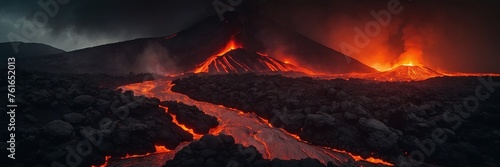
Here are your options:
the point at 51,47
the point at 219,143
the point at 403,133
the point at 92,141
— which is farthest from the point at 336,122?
the point at 51,47

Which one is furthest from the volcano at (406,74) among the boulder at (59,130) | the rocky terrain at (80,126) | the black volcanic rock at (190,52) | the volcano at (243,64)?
the boulder at (59,130)

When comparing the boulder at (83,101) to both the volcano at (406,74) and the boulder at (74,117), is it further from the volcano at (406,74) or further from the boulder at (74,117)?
the volcano at (406,74)

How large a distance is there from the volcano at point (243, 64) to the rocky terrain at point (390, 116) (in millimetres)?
21532

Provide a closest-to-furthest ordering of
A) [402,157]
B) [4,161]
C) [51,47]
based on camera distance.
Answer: [4,161] → [402,157] → [51,47]

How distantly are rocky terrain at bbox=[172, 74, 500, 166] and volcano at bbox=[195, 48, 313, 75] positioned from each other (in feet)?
70.6

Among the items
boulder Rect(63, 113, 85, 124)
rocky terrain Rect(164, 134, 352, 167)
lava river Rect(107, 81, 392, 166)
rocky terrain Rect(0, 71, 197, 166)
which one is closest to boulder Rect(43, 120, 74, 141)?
rocky terrain Rect(0, 71, 197, 166)

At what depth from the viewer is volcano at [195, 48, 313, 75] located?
43500mm

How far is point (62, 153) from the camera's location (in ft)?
30.9

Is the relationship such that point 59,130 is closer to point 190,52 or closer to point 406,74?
point 406,74

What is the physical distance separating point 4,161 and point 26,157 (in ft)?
1.71

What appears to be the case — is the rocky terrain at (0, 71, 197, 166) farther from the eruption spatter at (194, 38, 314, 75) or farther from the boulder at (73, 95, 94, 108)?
the eruption spatter at (194, 38, 314, 75)

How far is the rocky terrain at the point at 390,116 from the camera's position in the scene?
11.7 m

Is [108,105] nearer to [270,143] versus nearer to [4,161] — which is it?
[4,161]

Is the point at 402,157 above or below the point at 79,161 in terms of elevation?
below
